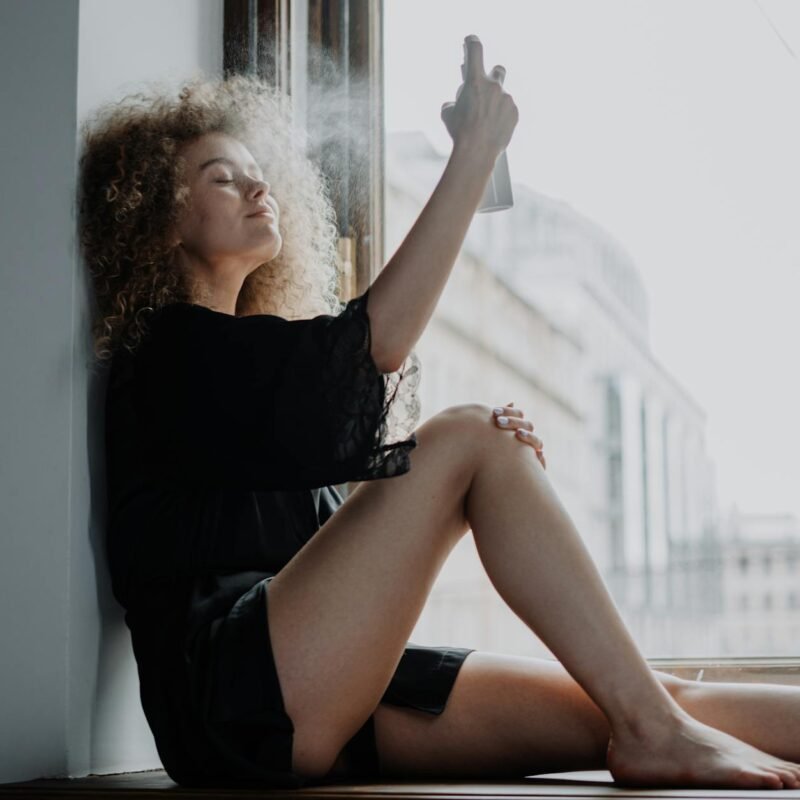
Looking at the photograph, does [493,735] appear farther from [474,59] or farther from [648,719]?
[474,59]

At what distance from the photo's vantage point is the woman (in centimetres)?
119

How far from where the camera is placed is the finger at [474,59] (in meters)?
1.36

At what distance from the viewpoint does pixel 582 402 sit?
1.78 m

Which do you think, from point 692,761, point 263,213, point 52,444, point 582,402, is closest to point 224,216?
point 263,213

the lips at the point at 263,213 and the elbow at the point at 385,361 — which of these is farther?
the lips at the point at 263,213

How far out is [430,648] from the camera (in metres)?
1.39

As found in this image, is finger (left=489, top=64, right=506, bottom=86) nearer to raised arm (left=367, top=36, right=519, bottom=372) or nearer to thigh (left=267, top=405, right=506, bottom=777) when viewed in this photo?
raised arm (left=367, top=36, right=519, bottom=372)

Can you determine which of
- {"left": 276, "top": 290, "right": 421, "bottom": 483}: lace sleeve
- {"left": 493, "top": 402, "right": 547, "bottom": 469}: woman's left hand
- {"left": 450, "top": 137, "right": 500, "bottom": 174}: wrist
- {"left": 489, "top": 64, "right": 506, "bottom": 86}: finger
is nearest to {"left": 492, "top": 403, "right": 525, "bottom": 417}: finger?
{"left": 493, "top": 402, "right": 547, "bottom": 469}: woman's left hand

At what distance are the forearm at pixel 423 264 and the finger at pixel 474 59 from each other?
0.35ft

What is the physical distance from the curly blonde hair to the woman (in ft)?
0.04

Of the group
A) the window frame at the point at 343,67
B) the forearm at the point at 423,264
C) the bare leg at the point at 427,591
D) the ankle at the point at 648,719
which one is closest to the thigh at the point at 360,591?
the bare leg at the point at 427,591

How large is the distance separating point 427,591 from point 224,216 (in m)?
0.56

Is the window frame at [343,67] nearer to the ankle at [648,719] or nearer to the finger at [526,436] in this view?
the finger at [526,436]

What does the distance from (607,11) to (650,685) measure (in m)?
Answer: 1.06
